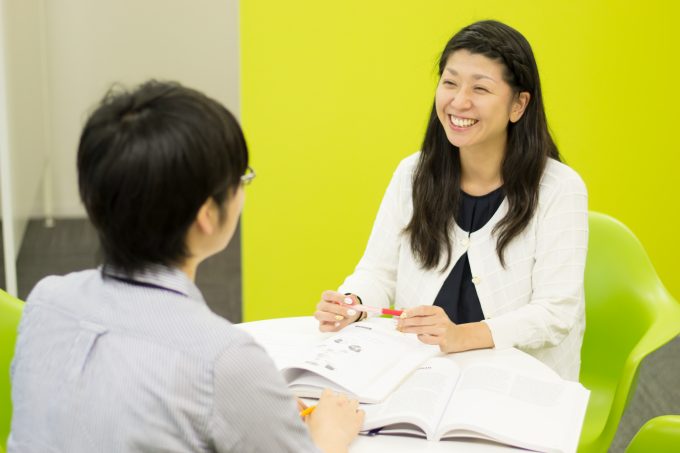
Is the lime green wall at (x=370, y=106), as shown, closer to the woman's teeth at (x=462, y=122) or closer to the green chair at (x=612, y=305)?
the green chair at (x=612, y=305)

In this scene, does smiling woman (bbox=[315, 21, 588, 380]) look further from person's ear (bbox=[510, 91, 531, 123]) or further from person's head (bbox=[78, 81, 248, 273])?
person's head (bbox=[78, 81, 248, 273])

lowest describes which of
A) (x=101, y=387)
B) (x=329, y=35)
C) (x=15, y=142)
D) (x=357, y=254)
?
(x=357, y=254)

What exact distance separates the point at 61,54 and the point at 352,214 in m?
2.76

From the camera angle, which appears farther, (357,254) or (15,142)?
(15,142)

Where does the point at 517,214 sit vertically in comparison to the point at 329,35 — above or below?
below

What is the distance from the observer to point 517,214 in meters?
2.29

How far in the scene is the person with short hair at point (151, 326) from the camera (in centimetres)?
120

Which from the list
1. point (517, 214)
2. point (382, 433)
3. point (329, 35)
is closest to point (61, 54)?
point (329, 35)

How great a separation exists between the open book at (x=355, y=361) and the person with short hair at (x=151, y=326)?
0.44 m

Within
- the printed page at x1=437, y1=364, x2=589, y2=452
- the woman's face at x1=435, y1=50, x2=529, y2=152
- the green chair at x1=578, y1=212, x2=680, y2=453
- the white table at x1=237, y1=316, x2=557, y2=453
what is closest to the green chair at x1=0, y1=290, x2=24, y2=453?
the white table at x1=237, y1=316, x2=557, y2=453

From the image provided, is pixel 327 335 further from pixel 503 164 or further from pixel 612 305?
pixel 612 305

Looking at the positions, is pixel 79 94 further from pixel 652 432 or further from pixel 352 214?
pixel 652 432

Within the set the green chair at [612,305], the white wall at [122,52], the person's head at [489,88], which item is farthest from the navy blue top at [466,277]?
the white wall at [122,52]

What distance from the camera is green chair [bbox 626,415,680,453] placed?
192 cm
